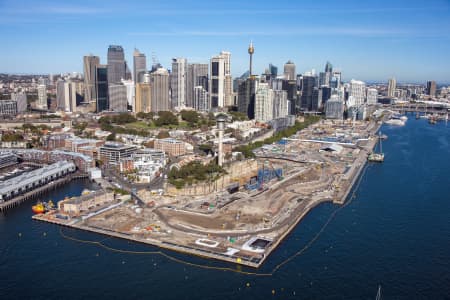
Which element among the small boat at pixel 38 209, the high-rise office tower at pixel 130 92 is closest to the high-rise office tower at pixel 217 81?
the high-rise office tower at pixel 130 92

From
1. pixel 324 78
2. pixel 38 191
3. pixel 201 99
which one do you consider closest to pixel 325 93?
pixel 324 78

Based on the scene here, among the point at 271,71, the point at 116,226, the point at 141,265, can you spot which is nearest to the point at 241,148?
the point at 116,226

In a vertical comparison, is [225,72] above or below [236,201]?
above

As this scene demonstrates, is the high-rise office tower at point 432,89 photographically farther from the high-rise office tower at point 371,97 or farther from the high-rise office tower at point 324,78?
the high-rise office tower at point 324,78

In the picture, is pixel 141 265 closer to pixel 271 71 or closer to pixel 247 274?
pixel 247 274

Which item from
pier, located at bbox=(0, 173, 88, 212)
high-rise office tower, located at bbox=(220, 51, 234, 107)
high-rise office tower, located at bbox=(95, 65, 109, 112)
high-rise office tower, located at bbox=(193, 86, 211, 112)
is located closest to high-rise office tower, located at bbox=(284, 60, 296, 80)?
high-rise office tower, located at bbox=(220, 51, 234, 107)

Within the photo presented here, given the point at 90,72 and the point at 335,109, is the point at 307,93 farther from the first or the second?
the point at 90,72
